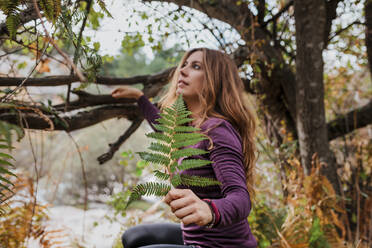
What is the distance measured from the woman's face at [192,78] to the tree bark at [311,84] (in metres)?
1.29

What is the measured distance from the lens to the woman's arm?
2.26 feet

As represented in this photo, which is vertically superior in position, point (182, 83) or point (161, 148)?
point (182, 83)

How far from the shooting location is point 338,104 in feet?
11.8

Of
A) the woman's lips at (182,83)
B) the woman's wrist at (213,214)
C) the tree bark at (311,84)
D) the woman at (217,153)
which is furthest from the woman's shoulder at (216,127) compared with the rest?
the tree bark at (311,84)

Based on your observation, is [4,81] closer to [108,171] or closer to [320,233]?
[320,233]

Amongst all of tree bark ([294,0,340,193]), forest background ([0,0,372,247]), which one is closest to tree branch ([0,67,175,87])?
forest background ([0,0,372,247])

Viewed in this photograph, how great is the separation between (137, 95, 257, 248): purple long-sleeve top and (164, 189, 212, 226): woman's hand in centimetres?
9

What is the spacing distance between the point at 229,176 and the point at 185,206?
32 centimetres

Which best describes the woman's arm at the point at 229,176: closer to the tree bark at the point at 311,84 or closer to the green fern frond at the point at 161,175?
the green fern frond at the point at 161,175

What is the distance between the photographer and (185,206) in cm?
56

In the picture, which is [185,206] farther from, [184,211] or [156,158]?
[156,158]

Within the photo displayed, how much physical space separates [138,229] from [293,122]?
230cm

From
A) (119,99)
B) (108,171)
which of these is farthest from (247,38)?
(108,171)

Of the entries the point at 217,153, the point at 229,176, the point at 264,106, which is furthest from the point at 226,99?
the point at 264,106
